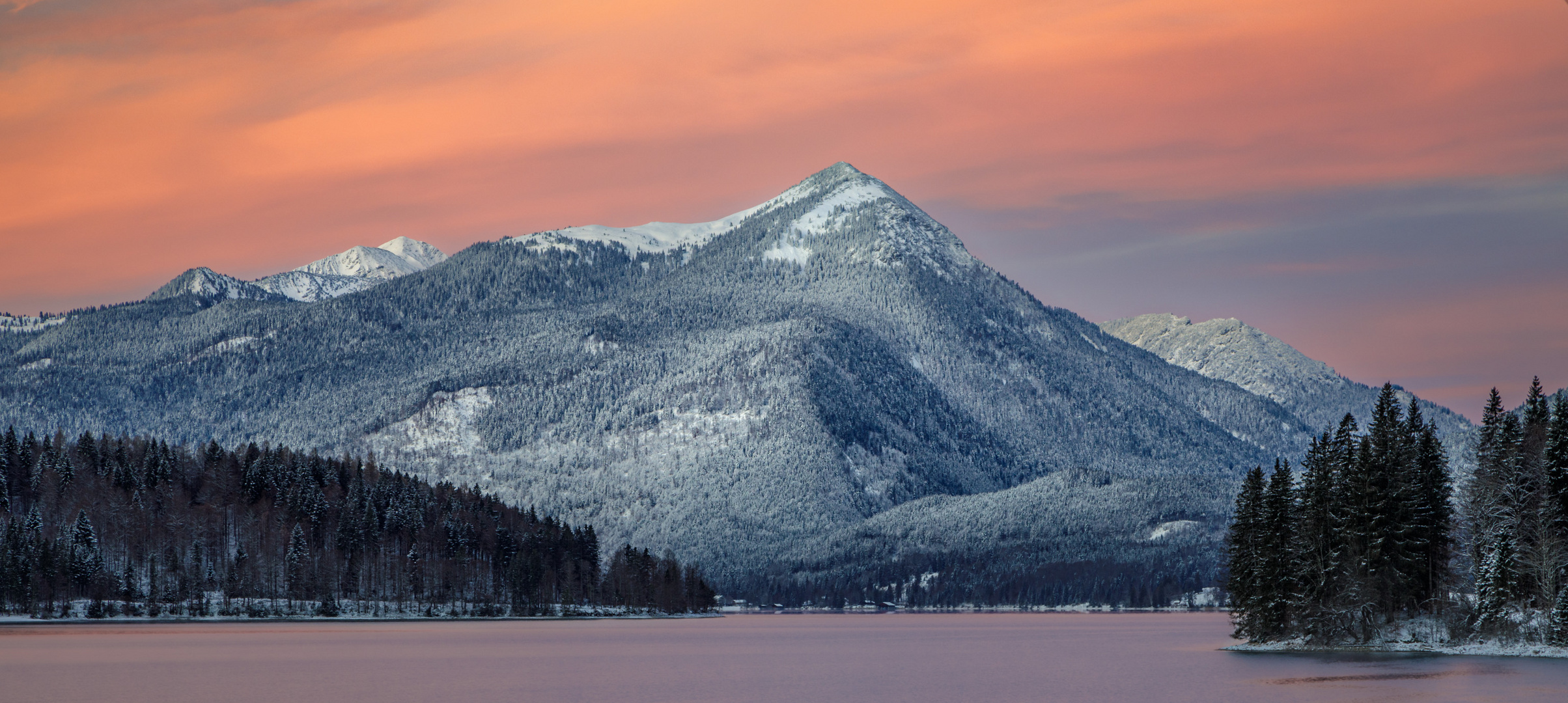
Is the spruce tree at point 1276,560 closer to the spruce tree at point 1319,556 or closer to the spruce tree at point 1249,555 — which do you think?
the spruce tree at point 1249,555

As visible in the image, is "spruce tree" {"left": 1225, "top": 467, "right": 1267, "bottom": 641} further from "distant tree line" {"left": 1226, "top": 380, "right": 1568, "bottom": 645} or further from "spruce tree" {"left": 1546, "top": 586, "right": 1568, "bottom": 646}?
"spruce tree" {"left": 1546, "top": 586, "right": 1568, "bottom": 646}

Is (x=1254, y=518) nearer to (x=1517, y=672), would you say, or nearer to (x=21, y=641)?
(x=1517, y=672)

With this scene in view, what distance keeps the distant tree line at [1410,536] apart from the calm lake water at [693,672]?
153 inches

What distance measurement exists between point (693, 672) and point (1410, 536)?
2268 inches

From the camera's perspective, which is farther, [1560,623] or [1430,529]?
[1430,529]

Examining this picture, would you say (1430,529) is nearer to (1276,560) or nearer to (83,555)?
(1276,560)

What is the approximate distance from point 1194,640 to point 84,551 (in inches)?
5251

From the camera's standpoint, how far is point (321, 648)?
148 meters

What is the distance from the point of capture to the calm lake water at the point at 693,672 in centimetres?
9862

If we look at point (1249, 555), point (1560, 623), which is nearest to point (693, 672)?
point (1249, 555)

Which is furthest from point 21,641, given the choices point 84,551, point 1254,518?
point 1254,518

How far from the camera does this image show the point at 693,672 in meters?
127

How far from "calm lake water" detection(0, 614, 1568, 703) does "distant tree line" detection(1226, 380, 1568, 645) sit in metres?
3.87

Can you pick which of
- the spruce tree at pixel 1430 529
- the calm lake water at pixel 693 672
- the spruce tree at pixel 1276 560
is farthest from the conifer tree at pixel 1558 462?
the spruce tree at pixel 1276 560
